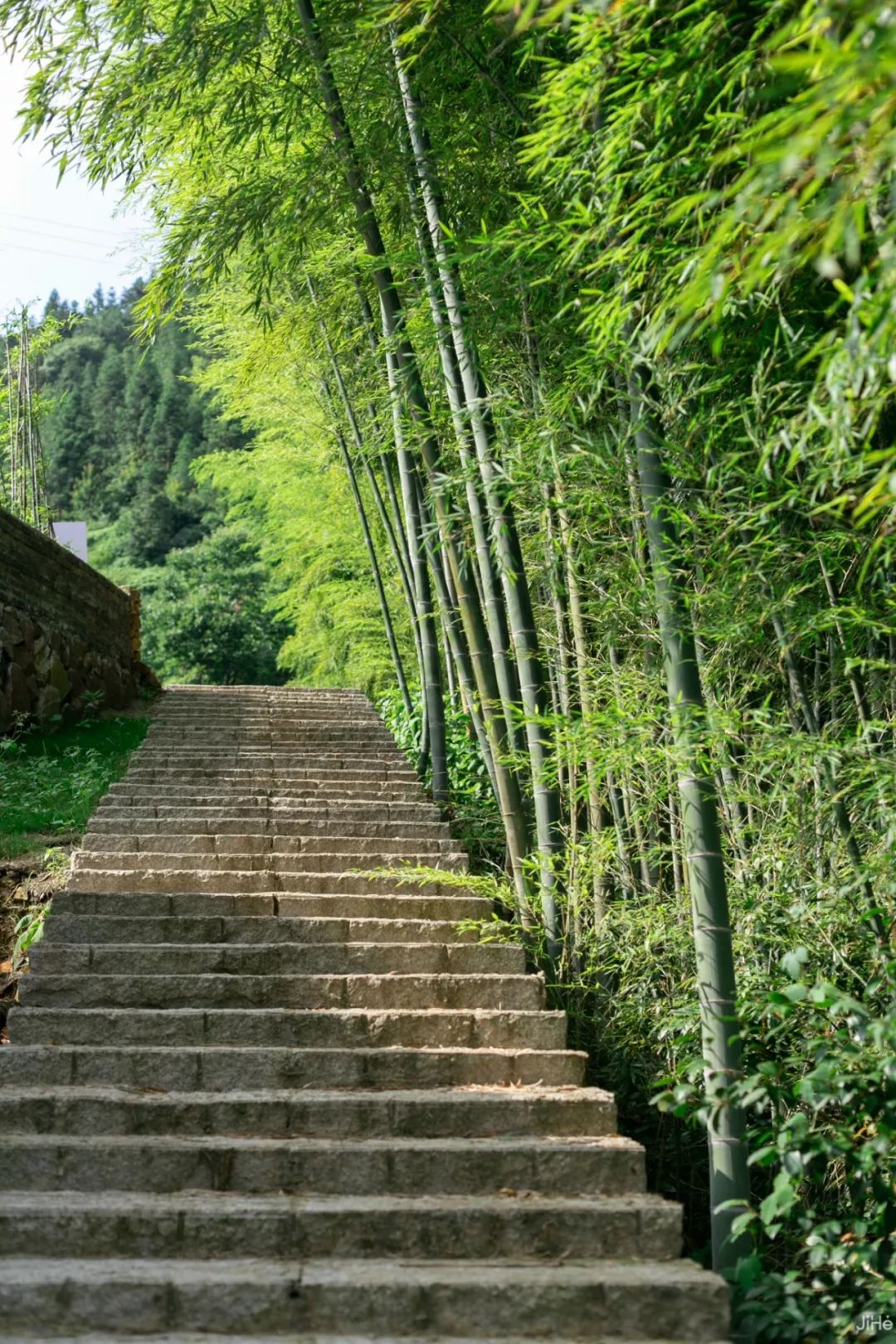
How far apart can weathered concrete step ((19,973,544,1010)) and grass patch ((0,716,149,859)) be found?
6.28 ft

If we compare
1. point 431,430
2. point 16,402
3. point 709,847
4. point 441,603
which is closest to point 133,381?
point 16,402

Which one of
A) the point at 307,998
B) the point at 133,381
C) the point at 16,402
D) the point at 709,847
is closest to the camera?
the point at 709,847

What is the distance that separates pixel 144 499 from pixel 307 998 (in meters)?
22.9

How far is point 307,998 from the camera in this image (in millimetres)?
3830

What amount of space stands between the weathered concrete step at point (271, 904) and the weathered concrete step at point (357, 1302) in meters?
1.93

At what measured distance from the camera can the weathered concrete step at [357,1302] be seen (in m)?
2.37

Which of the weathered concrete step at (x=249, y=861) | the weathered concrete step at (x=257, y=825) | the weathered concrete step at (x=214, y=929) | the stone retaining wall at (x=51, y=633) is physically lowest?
the weathered concrete step at (x=214, y=929)

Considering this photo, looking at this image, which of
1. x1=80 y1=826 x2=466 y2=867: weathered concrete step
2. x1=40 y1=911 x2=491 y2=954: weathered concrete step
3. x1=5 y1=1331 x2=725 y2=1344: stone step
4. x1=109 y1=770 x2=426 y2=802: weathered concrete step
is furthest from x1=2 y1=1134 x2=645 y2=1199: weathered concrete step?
x1=109 y1=770 x2=426 y2=802: weathered concrete step

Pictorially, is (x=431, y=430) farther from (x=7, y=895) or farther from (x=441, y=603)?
(x=7, y=895)

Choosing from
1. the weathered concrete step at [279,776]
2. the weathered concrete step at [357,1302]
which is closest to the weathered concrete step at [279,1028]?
the weathered concrete step at [357,1302]

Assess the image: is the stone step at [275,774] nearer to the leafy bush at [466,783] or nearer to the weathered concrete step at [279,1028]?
the leafy bush at [466,783]

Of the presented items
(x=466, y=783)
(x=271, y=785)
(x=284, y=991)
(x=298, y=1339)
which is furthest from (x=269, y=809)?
(x=298, y=1339)

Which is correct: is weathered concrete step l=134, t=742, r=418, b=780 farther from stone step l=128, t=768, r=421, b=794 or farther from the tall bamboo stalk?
the tall bamboo stalk

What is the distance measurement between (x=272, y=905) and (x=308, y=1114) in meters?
1.37
